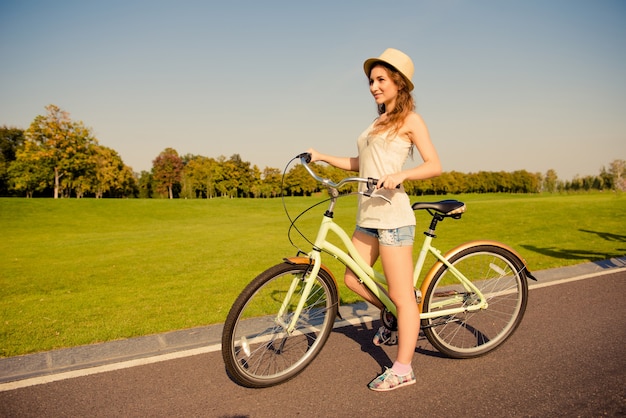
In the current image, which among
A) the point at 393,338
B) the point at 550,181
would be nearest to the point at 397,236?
the point at 393,338

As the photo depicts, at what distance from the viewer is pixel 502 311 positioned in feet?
13.0

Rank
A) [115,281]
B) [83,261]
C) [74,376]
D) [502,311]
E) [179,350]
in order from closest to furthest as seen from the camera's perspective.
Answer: [74,376] → [179,350] → [502,311] → [115,281] → [83,261]

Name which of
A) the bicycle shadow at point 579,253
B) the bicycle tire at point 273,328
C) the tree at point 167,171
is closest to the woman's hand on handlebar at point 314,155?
the bicycle tire at point 273,328

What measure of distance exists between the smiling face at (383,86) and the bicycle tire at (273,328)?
1.40 metres

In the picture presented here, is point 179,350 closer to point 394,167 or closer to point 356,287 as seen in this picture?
point 356,287

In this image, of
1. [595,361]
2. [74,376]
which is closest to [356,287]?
[595,361]

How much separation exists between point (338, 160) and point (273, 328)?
5.11 ft

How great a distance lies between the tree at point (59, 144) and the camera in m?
48.1

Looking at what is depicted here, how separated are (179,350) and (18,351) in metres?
1.53

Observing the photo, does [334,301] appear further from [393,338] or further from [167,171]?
[167,171]

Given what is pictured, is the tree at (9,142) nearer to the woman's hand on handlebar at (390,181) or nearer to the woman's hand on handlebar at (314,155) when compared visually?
the woman's hand on handlebar at (314,155)

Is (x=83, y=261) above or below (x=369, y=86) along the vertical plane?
below

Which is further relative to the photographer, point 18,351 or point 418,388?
point 18,351

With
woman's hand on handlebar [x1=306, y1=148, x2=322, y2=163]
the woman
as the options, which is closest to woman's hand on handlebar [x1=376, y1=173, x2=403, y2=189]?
the woman
